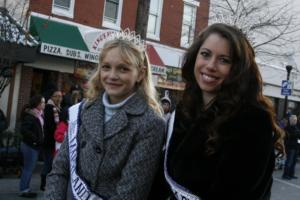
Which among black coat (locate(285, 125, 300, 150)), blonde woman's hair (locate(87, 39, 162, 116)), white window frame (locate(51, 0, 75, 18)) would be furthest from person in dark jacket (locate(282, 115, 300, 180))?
blonde woman's hair (locate(87, 39, 162, 116))

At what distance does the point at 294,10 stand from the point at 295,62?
298cm

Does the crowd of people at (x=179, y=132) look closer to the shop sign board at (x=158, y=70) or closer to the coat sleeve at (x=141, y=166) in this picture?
the coat sleeve at (x=141, y=166)

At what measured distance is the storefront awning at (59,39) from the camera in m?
13.3

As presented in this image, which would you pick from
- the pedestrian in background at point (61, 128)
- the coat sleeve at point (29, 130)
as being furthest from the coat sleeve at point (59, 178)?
the coat sleeve at point (29, 130)

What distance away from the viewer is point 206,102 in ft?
8.25

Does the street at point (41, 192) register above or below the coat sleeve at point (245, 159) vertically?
below

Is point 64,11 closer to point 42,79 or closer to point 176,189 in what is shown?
point 42,79

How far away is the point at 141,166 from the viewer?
2590 millimetres

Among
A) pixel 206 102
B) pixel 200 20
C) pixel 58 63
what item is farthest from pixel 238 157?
pixel 200 20

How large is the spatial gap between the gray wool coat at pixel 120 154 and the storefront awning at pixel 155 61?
1279 cm

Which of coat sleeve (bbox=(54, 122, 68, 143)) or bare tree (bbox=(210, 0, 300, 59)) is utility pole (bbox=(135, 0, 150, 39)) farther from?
bare tree (bbox=(210, 0, 300, 59))

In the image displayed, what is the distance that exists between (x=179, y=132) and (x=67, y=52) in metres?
11.7

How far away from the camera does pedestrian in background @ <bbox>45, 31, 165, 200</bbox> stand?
2.61 metres

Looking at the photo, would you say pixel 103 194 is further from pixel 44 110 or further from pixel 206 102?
pixel 44 110
